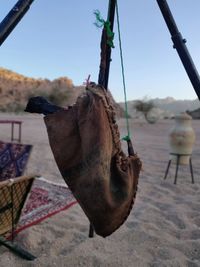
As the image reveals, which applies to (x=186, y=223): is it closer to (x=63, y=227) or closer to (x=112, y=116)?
(x=63, y=227)

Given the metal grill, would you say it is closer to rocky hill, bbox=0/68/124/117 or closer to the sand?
the sand

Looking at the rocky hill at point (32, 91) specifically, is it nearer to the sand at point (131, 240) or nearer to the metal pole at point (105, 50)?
the sand at point (131, 240)

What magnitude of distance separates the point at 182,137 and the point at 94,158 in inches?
164

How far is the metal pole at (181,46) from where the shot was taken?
1.92 meters

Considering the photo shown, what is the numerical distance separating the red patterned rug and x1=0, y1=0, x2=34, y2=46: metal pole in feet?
6.16

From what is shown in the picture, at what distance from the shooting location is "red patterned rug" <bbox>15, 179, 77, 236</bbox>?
3512 millimetres

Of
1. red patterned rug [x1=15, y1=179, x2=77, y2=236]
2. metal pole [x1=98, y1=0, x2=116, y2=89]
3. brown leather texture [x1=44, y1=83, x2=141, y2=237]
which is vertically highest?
metal pole [x1=98, y1=0, x2=116, y2=89]

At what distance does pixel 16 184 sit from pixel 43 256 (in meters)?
0.57

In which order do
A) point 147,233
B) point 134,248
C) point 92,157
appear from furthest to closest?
1. point 147,233
2. point 134,248
3. point 92,157

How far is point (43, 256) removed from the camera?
2.82 meters

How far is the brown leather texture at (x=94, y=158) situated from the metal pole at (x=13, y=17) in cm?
45

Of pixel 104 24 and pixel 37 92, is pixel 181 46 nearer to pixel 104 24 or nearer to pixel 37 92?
pixel 104 24

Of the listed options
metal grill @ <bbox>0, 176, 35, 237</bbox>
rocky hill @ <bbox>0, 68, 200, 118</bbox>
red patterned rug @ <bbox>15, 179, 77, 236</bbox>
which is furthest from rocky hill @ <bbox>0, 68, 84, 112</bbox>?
metal grill @ <bbox>0, 176, 35, 237</bbox>

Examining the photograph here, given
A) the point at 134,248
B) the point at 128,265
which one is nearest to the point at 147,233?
the point at 134,248
